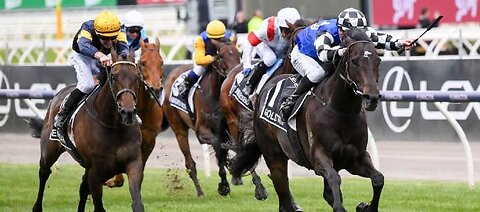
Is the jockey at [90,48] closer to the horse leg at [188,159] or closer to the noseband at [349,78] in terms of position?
the noseband at [349,78]

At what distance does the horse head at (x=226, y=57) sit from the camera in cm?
1378

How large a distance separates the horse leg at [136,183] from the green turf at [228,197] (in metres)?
1.90

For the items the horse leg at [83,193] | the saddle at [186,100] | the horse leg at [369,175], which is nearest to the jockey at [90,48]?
the horse leg at [83,193]

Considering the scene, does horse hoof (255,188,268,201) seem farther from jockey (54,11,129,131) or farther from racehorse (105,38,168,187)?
jockey (54,11,129,131)

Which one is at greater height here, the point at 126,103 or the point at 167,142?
the point at 126,103

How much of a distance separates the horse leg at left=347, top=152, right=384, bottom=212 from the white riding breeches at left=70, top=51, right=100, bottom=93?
8.33ft

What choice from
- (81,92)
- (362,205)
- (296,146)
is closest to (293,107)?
(296,146)

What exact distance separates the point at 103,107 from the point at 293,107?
149 cm

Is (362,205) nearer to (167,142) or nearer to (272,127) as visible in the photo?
(272,127)

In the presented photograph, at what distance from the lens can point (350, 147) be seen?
9.16m

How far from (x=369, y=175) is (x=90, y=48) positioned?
258 cm

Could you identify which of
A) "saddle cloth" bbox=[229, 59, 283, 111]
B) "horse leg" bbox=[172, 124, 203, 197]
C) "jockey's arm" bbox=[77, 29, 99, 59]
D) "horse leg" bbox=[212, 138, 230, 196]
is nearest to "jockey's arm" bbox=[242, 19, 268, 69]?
"saddle cloth" bbox=[229, 59, 283, 111]

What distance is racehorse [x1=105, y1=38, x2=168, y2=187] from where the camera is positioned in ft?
36.6

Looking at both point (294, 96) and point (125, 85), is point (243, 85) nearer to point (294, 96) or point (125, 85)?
point (294, 96)
